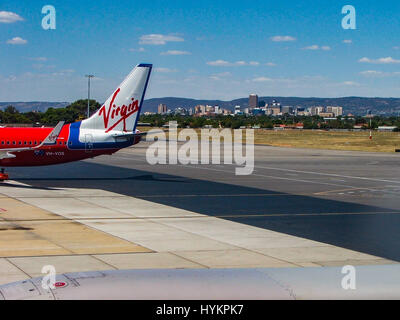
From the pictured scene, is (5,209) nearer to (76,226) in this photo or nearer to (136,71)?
(76,226)

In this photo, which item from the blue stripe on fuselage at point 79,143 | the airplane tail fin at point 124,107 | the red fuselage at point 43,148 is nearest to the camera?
the red fuselage at point 43,148

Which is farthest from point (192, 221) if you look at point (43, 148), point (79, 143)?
point (43, 148)

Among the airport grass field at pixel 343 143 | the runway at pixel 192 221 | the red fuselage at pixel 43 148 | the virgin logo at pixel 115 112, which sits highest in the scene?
the virgin logo at pixel 115 112

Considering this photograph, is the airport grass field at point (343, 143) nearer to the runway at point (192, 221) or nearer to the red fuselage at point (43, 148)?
the runway at point (192, 221)

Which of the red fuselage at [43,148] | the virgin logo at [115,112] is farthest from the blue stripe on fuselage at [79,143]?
the virgin logo at [115,112]

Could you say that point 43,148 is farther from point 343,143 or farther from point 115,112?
point 343,143

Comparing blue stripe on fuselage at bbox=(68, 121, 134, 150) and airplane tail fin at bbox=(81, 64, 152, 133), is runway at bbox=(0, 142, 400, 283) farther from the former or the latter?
airplane tail fin at bbox=(81, 64, 152, 133)

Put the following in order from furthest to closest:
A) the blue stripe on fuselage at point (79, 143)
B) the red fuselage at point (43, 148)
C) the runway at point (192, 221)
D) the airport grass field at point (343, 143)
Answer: the airport grass field at point (343, 143) → the blue stripe on fuselage at point (79, 143) → the red fuselage at point (43, 148) → the runway at point (192, 221)

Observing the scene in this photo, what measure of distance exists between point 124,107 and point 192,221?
21.7 metres

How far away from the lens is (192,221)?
30641mm

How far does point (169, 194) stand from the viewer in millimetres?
42094

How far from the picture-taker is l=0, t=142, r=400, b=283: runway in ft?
72.1

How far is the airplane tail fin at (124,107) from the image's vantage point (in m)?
50.1

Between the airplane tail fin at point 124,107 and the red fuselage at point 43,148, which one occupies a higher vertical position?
the airplane tail fin at point 124,107
